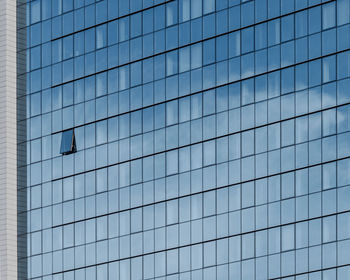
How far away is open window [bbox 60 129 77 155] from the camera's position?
96.7 metres

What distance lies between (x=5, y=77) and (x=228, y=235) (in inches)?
918

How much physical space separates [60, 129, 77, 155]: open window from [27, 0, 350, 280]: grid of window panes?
0.34 m

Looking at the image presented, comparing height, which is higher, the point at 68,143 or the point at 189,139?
the point at 68,143

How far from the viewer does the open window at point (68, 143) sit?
317ft

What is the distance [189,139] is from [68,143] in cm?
1047

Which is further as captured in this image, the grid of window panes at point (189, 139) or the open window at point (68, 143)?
the open window at point (68, 143)

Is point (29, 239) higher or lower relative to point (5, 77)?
lower

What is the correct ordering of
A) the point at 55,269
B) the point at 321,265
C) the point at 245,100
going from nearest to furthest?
the point at 321,265
the point at 245,100
the point at 55,269

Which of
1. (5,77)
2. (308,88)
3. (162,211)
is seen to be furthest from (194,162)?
(5,77)

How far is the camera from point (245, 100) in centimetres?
8788

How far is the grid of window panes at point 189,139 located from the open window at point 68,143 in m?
0.34

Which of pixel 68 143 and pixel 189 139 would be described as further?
pixel 68 143

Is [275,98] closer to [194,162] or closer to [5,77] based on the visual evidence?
[194,162]

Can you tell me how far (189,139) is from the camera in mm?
90625
